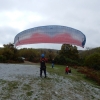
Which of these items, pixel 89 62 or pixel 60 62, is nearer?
pixel 89 62

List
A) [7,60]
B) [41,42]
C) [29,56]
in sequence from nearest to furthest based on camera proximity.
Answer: [41,42] → [7,60] → [29,56]

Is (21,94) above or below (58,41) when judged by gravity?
below

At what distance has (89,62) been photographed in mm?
44344

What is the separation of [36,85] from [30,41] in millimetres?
4488

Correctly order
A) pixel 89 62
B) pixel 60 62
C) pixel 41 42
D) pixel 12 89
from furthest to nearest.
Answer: pixel 60 62
pixel 89 62
pixel 41 42
pixel 12 89

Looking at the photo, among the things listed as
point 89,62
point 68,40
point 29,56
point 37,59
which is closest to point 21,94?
point 68,40

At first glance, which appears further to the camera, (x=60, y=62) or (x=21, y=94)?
(x=60, y=62)

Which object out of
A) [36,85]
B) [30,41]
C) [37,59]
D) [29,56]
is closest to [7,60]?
[37,59]

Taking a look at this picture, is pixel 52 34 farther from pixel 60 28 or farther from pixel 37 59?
pixel 37 59

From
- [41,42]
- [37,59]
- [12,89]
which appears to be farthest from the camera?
[37,59]

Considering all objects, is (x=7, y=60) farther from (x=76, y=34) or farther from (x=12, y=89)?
(x=12, y=89)

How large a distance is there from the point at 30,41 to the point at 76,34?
147 inches

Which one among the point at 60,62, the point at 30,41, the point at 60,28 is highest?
the point at 60,28

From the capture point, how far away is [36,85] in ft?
42.3
